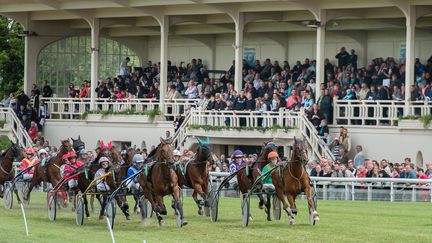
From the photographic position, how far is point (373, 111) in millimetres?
38219

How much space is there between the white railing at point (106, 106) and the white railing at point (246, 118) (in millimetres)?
1690

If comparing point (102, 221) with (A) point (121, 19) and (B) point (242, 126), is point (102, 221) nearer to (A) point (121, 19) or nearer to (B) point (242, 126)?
(B) point (242, 126)

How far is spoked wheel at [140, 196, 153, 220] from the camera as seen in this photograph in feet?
86.8

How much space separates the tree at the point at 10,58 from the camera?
2424 inches

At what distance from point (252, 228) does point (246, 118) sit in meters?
15.4

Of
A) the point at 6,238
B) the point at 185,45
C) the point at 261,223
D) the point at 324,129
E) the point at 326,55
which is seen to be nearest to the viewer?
the point at 6,238

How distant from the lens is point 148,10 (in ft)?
147

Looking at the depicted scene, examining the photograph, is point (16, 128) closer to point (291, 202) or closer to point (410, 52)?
point (410, 52)

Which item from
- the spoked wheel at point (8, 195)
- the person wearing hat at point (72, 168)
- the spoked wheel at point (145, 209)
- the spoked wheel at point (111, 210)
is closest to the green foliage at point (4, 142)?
the spoked wheel at point (8, 195)

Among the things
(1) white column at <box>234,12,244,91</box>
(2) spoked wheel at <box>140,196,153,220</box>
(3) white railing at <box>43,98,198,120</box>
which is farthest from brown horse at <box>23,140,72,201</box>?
(1) white column at <box>234,12,244,91</box>

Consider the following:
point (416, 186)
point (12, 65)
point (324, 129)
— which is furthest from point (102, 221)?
point (12, 65)

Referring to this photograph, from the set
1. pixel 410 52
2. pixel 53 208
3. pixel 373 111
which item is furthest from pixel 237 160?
pixel 410 52

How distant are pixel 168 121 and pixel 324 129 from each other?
7.86m

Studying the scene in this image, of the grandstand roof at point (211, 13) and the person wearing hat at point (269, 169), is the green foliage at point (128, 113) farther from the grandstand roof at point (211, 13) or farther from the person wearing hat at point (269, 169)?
the person wearing hat at point (269, 169)
